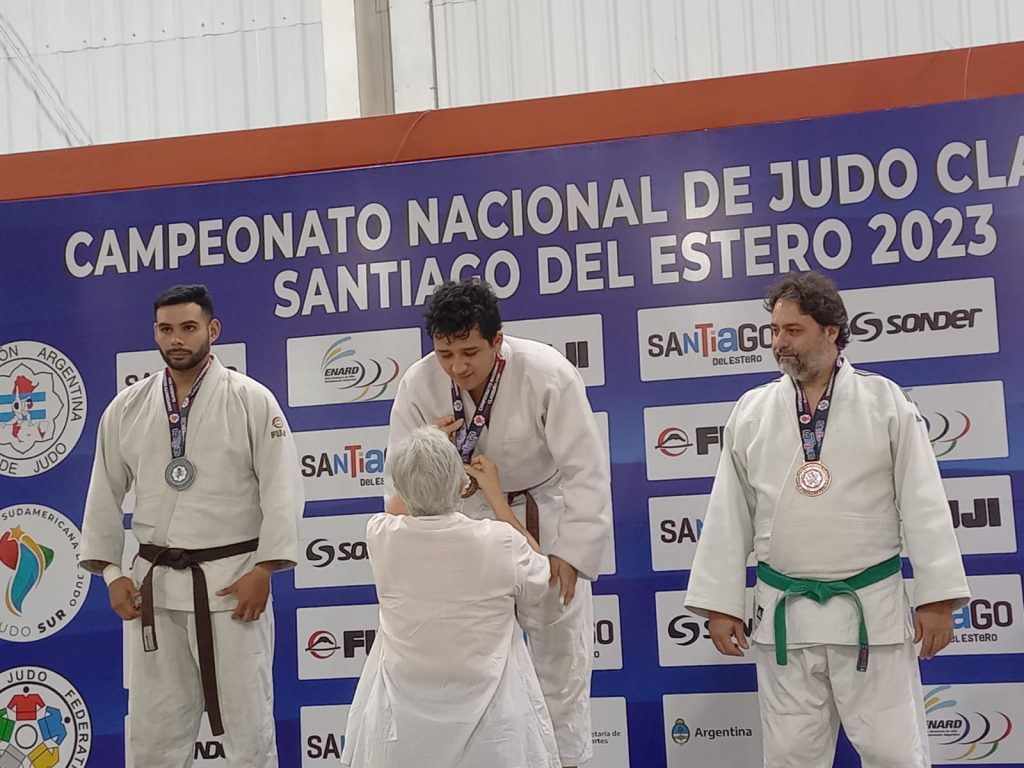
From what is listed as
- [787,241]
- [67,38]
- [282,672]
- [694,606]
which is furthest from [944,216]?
[67,38]

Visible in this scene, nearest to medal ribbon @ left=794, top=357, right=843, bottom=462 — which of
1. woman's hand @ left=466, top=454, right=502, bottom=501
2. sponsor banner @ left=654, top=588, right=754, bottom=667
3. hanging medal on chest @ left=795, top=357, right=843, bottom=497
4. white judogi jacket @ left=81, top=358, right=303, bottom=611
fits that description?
hanging medal on chest @ left=795, top=357, right=843, bottom=497

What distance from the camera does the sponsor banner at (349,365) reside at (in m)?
4.61

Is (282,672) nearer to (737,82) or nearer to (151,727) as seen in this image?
(151,727)

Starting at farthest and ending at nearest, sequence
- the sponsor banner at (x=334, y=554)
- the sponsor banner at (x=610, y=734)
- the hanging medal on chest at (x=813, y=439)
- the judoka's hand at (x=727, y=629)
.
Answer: the sponsor banner at (x=334, y=554), the sponsor banner at (x=610, y=734), the judoka's hand at (x=727, y=629), the hanging medal on chest at (x=813, y=439)

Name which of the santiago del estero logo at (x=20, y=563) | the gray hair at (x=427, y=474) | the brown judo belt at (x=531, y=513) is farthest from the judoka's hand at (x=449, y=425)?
the santiago del estero logo at (x=20, y=563)

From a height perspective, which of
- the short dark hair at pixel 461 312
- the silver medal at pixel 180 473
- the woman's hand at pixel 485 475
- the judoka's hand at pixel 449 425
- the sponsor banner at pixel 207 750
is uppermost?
the short dark hair at pixel 461 312

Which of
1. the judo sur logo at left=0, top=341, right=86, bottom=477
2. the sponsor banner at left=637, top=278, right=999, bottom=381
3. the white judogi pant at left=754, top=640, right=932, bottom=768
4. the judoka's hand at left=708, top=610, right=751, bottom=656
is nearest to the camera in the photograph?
the white judogi pant at left=754, top=640, right=932, bottom=768

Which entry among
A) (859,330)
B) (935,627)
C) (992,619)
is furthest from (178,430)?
(992,619)

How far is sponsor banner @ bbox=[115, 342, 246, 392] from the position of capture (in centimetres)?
474

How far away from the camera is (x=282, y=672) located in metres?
4.57

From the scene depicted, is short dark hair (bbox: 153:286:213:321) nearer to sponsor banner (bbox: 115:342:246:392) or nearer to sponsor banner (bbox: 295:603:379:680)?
sponsor banner (bbox: 115:342:246:392)

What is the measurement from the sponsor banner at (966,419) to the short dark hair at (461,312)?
1705mm

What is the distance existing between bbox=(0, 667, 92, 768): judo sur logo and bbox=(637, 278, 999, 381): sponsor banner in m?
2.43

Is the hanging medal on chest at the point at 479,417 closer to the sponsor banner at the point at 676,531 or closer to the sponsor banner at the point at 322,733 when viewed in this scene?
the sponsor banner at the point at 676,531
